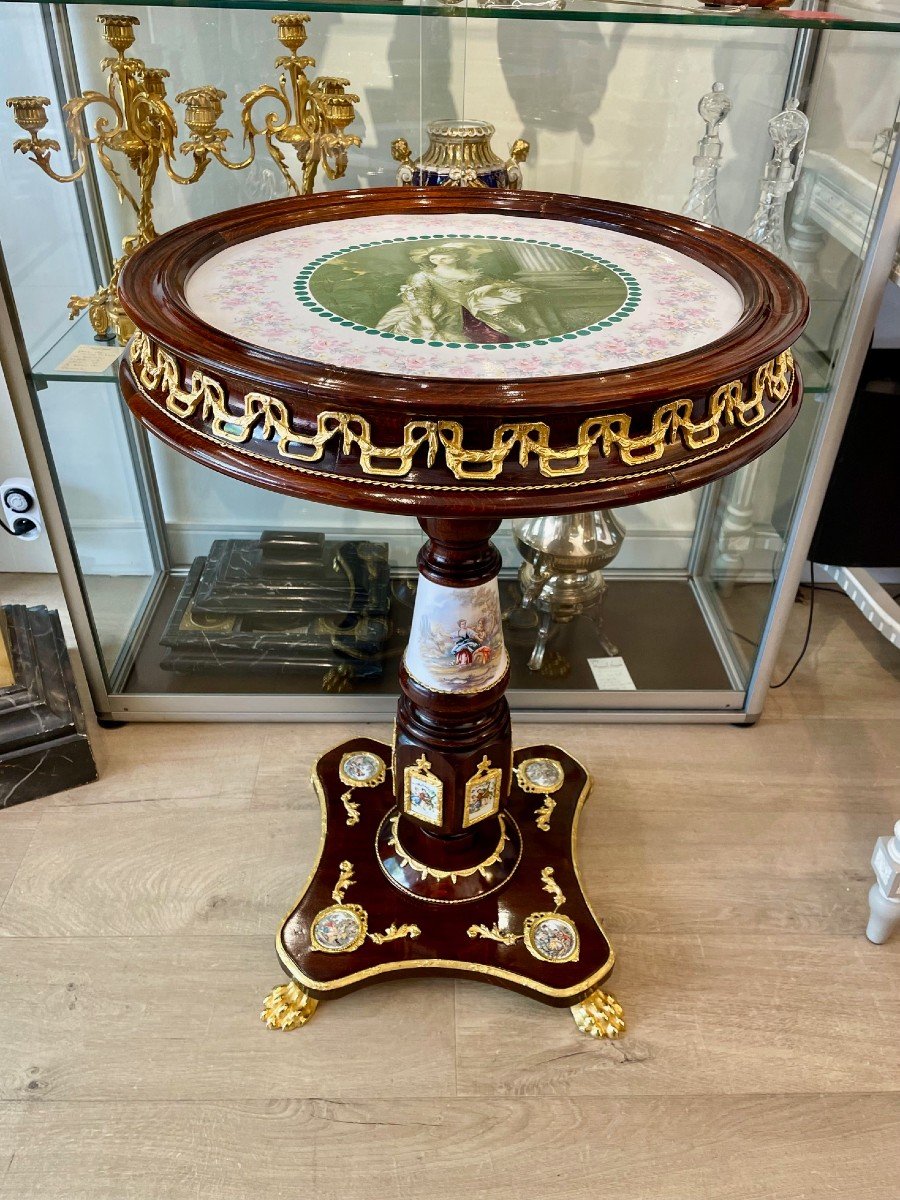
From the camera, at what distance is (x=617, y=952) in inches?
51.7

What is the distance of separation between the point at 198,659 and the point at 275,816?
0.36 m

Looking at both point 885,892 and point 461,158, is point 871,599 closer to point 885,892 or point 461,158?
point 885,892

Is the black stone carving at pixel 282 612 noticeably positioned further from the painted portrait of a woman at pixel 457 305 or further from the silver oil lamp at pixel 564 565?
the painted portrait of a woman at pixel 457 305

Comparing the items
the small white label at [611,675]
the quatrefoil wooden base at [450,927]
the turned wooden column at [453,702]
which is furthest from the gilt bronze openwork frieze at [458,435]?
the small white label at [611,675]

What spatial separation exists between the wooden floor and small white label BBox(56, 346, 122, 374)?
2.16 ft

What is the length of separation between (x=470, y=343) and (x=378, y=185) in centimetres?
81

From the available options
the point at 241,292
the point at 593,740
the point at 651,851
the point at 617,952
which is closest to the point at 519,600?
the point at 593,740

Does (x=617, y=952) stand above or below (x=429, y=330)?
below

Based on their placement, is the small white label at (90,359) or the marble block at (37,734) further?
the marble block at (37,734)

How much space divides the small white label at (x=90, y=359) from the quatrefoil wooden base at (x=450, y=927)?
76cm

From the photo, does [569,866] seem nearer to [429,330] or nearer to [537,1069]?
[537,1069]

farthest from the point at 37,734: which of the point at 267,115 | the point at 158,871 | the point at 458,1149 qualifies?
the point at 267,115

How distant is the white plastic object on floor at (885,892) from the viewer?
1250 millimetres

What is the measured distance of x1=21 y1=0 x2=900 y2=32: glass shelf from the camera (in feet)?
3.80
